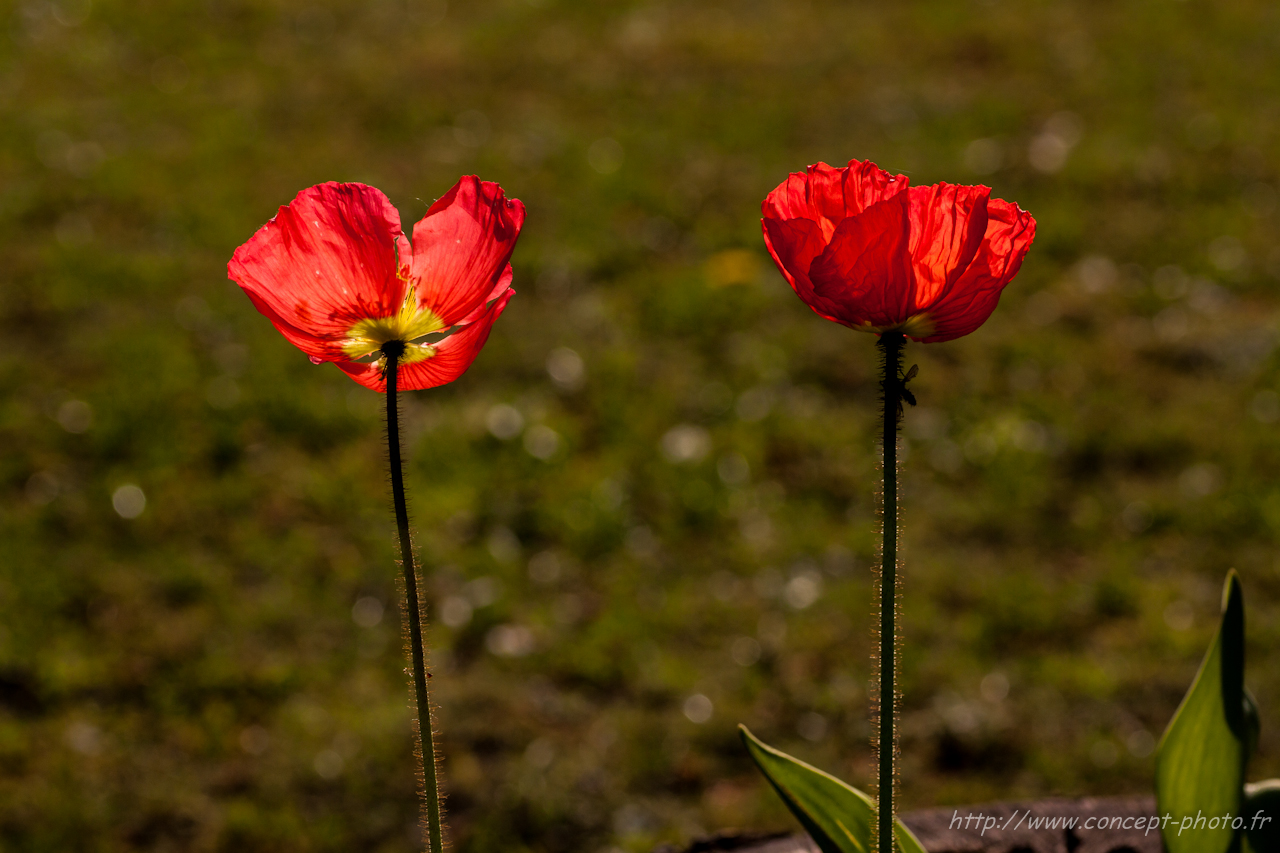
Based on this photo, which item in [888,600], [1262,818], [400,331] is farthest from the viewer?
[1262,818]

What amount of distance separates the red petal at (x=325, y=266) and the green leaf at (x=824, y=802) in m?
0.55

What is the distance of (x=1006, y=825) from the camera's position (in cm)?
159

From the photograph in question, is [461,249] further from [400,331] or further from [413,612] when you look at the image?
[413,612]

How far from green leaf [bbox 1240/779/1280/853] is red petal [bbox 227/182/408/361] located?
3.29 feet

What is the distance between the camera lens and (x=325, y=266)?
96cm

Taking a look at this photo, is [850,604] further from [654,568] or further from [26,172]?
[26,172]

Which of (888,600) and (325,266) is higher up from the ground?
(325,266)

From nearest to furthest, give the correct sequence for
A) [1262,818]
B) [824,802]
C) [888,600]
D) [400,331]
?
[888,600] < [400,331] < [824,802] < [1262,818]

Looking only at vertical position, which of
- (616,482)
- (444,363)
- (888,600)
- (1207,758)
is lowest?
(616,482)

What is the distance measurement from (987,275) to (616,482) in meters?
2.88

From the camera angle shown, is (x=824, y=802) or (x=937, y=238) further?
(x=824, y=802)

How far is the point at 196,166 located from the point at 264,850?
150 inches

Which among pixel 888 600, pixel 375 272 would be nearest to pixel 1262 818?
pixel 888 600

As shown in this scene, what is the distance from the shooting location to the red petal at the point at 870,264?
35.8 inches
